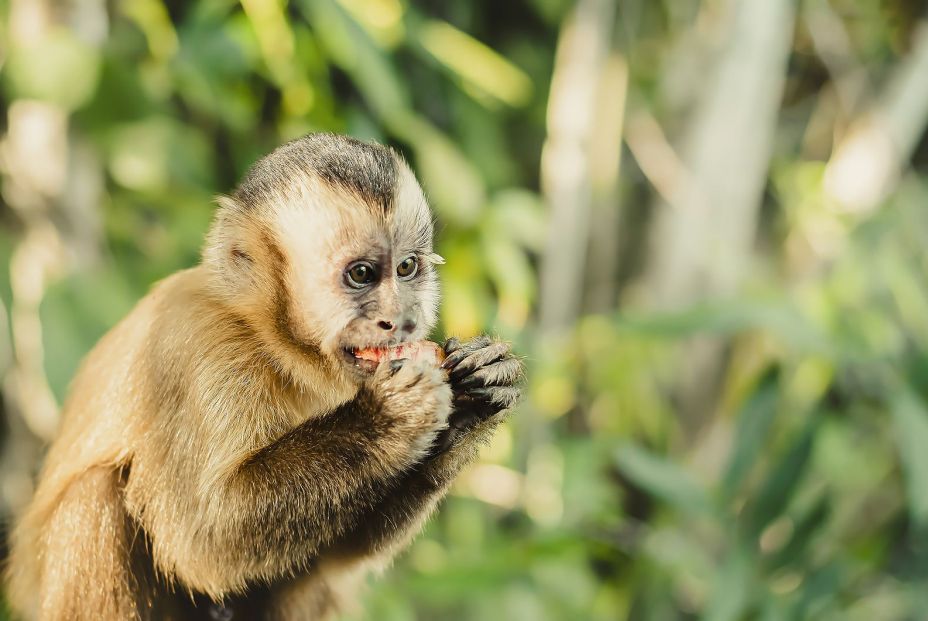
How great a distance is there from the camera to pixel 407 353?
890 millimetres

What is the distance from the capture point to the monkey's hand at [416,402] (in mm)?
840

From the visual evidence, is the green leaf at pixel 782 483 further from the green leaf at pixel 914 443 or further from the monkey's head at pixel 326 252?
the monkey's head at pixel 326 252

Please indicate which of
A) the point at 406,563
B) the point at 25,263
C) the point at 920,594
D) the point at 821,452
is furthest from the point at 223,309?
the point at 821,452

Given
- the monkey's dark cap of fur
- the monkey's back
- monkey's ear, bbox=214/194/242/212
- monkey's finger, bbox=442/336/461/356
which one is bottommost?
the monkey's back

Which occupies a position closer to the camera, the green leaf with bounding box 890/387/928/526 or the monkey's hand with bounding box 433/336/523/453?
the monkey's hand with bounding box 433/336/523/453

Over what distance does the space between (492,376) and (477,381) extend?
16 millimetres

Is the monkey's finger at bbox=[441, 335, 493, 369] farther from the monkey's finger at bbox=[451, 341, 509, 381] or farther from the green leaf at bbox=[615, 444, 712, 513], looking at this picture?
the green leaf at bbox=[615, 444, 712, 513]

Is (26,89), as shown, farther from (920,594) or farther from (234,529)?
(920,594)

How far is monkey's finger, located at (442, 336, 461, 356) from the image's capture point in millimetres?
893

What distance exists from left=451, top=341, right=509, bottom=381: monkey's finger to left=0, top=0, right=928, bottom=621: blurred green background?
0.43 m

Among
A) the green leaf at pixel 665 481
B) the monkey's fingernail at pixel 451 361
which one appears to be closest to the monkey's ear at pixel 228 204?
the monkey's fingernail at pixel 451 361

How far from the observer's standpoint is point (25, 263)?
1.61 meters

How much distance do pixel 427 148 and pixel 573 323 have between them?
85 centimetres

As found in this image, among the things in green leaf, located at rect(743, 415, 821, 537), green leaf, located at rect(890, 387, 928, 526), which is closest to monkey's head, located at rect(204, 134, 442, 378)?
green leaf, located at rect(743, 415, 821, 537)
